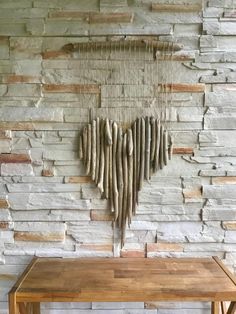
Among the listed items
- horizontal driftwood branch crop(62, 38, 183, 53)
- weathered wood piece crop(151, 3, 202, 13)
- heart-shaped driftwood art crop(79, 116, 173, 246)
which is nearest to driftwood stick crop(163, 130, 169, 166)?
heart-shaped driftwood art crop(79, 116, 173, 246)

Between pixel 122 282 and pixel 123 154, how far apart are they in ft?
1.80

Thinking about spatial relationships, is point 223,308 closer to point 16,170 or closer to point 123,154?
point 123,154

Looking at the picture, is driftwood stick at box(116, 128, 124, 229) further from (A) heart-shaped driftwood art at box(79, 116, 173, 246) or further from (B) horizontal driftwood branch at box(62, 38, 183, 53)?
(B) horizontal driftwood branch at box(62, 38, 183, 53)

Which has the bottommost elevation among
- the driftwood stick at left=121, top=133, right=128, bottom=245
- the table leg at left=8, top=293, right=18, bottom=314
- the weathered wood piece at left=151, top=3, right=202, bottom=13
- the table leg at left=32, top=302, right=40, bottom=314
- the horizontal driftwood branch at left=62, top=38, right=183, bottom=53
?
the table leg at left=32, top=302, right=40, bottom=314

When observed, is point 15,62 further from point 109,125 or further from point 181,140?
point 181,140

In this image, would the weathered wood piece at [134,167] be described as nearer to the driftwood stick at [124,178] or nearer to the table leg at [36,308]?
the driftwood stick at [124,178]

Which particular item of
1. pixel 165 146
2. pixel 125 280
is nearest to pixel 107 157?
pixel 165 146

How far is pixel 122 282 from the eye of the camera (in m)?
1.41

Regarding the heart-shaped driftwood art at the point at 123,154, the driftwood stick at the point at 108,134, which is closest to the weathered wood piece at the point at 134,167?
the heart-shaped driftwood art at the point at 123,154

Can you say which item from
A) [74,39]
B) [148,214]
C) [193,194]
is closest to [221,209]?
[193,194]

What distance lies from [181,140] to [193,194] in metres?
0.26

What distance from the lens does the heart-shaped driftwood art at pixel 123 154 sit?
1620 millimetres

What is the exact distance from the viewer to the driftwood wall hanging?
1.62 meters

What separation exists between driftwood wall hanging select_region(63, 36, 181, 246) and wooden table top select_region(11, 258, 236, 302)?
0.25 meters
